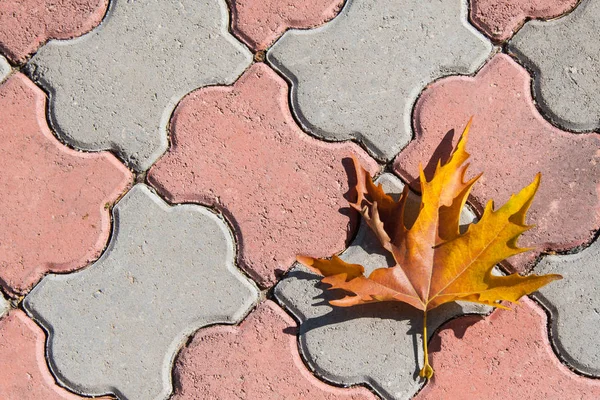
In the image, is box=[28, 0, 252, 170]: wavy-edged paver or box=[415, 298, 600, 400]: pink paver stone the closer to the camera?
box=[415, 298, 600, 400]: pink paver stone

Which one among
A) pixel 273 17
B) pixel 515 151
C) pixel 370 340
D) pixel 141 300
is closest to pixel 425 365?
pixel 370 340

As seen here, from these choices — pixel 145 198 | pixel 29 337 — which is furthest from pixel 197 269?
pixel 29 337

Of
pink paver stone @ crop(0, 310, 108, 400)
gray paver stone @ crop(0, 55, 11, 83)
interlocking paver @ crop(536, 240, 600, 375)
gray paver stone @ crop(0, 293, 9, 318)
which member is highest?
interlocking paver @ crop(536, 240, 600, 375)

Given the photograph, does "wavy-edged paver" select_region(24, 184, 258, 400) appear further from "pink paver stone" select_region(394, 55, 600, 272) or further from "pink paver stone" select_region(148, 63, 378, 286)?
"pink paver stone" select_region(394, 55, 600, 272)

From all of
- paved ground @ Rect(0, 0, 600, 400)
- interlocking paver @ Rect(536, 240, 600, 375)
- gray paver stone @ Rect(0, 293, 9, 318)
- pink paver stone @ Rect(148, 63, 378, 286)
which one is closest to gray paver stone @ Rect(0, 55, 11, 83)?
paved ground @ Rect(0, 0, 600, 400)

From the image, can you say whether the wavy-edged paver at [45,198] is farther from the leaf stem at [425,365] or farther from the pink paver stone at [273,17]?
the leaf stem at [425,365]

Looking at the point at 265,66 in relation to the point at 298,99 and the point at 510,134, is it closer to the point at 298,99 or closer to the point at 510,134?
the point at 298,99
